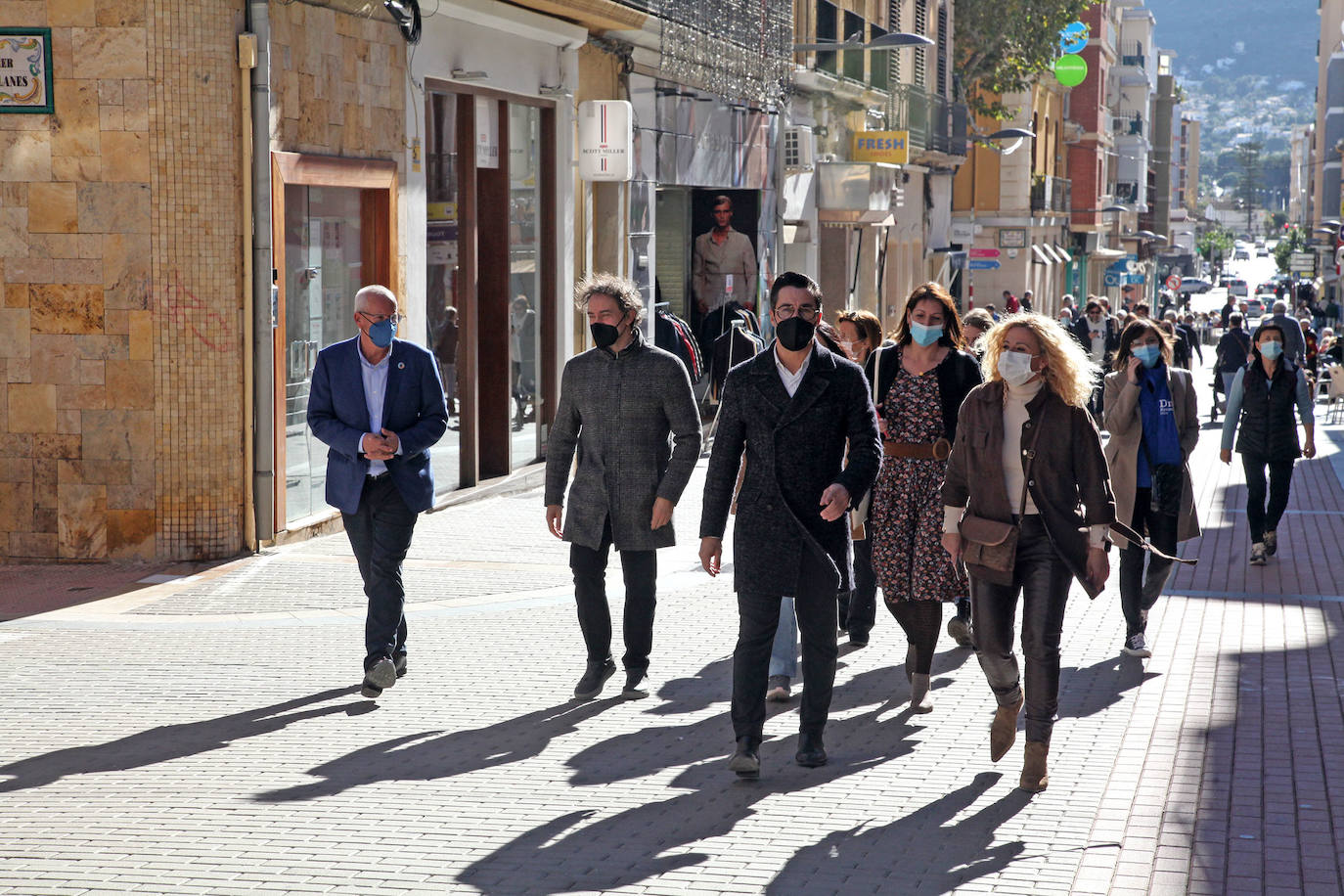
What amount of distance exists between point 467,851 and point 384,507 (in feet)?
8.31

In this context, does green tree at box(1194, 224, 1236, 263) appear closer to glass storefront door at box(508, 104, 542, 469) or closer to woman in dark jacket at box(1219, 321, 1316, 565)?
glass storefront door at box(508, 104, 542, 469)

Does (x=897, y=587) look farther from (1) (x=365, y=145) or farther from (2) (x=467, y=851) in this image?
(1) (x=365, y=145)

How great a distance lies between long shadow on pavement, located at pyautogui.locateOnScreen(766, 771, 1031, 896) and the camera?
17.3 feet

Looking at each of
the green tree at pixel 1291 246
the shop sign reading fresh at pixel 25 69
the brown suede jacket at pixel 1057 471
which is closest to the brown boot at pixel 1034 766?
the brown suede jacket at pixel 1057 471

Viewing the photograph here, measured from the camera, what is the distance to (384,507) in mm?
7820

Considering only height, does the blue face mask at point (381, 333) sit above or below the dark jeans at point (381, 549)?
above

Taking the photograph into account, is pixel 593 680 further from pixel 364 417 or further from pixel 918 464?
pixel 918 464

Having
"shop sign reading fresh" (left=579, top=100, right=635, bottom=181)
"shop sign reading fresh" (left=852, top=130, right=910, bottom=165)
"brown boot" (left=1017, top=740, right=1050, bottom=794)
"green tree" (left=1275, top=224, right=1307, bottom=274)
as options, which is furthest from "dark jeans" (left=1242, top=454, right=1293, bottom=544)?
"green tree" (left=1275, top=224, right=1307, bottom=274)

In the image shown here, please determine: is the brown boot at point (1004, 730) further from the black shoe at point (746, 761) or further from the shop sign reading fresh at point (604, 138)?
the shop sign reading fresh at point (604, 138)

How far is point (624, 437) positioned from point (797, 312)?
56.5 inches

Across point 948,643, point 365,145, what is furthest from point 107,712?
point 365,145

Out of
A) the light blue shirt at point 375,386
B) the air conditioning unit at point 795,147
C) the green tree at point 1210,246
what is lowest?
the light blue shirt at point 375,386

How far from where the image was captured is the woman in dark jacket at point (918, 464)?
23.9 ft

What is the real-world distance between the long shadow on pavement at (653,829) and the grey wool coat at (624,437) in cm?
122
